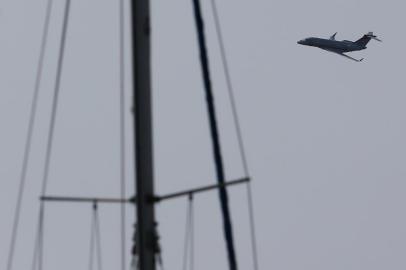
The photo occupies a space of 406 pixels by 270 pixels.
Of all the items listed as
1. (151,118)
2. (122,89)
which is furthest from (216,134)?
(151,118)

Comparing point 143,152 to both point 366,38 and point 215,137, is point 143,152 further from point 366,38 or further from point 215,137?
point 366,38

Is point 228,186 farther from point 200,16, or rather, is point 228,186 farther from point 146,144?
point 200,16

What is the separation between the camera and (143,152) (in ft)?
33.9

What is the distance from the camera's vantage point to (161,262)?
1059 cm

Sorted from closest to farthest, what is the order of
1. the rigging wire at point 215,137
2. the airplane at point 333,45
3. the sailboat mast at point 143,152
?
the sailboat mast at point 143,152 → the rigging wire at point 215,137 → the airplane at point 333,45

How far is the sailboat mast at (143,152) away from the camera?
10266 mm

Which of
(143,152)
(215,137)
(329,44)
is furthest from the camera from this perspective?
(329,44)

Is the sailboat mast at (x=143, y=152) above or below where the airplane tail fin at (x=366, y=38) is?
below

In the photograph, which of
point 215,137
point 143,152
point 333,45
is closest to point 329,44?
point 333,45

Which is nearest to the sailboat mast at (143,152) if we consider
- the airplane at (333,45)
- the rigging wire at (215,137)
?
the rigging wire at (215,137)

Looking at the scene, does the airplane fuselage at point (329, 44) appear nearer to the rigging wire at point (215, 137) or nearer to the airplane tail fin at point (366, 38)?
the airplane tail fin at point (366, 38)

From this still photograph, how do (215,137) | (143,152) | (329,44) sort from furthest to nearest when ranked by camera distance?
(329,44) → (215,137) → (143,152)

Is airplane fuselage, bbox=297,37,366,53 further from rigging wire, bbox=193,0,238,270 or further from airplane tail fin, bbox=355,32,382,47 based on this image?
rigging wire, bbox=193,0,238,270

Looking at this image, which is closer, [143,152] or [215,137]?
[143,152]
